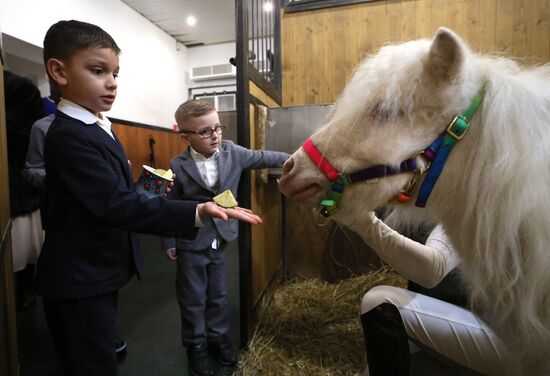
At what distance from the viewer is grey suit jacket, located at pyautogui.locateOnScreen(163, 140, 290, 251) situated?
1.41m

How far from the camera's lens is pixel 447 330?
935 millimetres

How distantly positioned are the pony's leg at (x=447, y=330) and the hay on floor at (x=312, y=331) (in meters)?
0.64

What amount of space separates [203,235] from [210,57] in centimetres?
660

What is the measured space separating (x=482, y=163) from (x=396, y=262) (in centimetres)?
49

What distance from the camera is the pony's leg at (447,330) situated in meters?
0.87

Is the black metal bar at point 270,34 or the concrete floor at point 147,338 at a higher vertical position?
the black metal bar at point 270,34

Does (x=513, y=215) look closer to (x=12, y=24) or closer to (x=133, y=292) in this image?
(x=133, y=292)

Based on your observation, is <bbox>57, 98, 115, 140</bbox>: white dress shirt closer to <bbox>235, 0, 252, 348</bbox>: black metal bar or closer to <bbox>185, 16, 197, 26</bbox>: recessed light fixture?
<bbox>235, 0, 252, 348</bbox>: black metal bar

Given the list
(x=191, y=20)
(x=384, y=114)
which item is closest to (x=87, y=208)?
(x=384, y=114)

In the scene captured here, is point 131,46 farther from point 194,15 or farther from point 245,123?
point 245,123

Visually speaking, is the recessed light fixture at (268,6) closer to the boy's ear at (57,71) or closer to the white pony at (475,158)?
the boy's ear at (57,71)

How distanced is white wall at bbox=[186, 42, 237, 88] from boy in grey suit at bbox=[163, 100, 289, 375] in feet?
19.3

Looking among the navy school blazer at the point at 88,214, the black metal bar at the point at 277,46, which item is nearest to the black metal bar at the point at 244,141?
the navy school blazer at the point at 88,214

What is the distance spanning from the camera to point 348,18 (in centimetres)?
240
